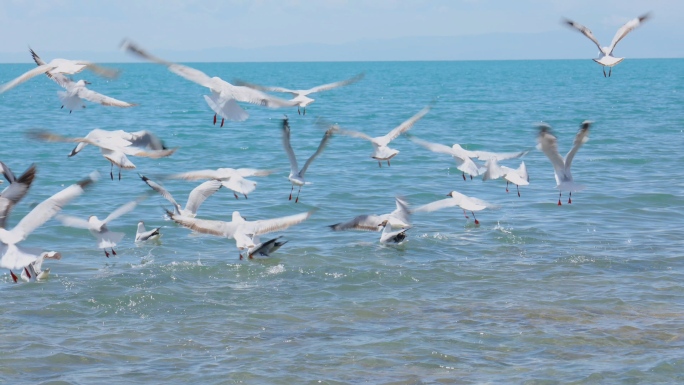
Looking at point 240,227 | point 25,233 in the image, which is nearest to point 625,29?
point 240,227

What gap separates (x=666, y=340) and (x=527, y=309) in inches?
80.3

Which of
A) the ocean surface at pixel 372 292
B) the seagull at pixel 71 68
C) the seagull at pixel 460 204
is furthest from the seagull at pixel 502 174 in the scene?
the seagull at pixel 71 68

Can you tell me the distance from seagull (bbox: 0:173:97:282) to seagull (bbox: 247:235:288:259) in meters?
3.44

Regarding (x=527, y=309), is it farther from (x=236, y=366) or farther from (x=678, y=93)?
(x=678, y=93)

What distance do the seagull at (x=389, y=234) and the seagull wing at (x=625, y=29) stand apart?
5074mm

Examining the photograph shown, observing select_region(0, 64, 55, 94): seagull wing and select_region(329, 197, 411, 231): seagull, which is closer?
select_region(0, 64, 55, 94): seagull wing

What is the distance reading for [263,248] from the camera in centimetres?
1570

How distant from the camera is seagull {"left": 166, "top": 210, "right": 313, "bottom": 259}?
1453cm

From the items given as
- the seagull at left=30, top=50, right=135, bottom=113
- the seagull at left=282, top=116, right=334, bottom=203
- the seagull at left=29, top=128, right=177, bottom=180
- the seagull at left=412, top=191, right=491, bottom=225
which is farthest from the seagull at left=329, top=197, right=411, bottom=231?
the seagull at left=30, top=50, right=135, bottom=113

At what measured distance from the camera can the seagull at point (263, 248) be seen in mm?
15466

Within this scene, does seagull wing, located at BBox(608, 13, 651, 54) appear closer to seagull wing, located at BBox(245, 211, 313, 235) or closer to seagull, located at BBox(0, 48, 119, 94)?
seagull wing, located at BBox(245, 211, 313, 235)

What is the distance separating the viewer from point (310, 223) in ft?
65.8

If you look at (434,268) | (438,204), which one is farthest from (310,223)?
(434,268)

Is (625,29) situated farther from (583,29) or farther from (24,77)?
(24,77)
